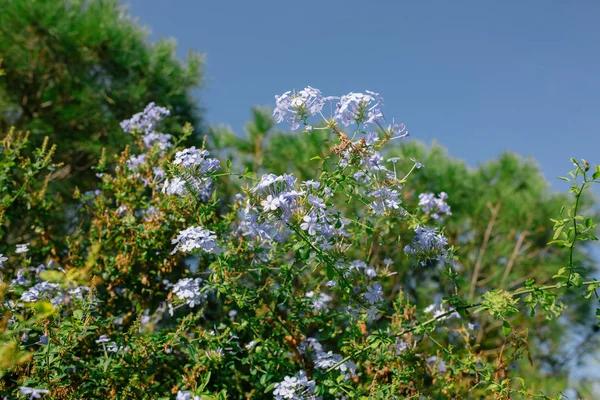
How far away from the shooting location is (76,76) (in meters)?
5.14

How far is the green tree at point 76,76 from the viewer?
4.90 m

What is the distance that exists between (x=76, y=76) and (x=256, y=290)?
3.90 meters

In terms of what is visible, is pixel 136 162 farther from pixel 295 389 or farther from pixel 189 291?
pixel 295 389

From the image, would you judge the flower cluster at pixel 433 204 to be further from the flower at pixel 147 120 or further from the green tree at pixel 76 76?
the green tree at pixel 76 76

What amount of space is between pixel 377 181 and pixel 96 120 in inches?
151

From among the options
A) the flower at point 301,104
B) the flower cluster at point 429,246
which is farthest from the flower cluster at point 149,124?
the flower cluster at point 429,246

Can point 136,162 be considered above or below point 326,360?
above

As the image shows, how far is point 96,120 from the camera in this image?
16.5ft

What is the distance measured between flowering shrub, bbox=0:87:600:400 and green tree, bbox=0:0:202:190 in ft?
6.70

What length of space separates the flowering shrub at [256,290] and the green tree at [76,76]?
2.04 metres

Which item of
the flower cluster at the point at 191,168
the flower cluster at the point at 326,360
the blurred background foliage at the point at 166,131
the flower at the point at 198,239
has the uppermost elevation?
the blurred background foliage at the point at 166,131

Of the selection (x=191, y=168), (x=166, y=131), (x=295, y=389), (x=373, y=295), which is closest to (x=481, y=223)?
(x=166, y=131)

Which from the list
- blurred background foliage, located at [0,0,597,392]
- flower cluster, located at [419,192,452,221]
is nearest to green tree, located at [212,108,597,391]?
blurred background foliage, located at [0,0,597,392]

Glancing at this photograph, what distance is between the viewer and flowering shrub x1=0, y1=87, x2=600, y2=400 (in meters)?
1.91
